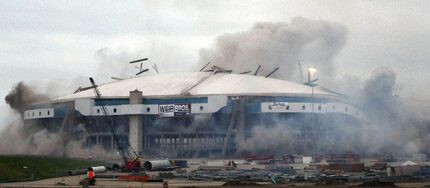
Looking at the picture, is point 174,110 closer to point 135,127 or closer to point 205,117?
point 205,117

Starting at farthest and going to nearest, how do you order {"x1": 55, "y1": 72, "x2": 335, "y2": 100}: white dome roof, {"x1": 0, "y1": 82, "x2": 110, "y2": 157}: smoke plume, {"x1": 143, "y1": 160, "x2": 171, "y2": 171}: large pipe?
1. {"x1": 55, "y1": 72, "x2": 335, "y2": 100}: white dome roof
2. {"x1": 0, "y1": 82, "x2": 110, "y2": 157}: smoke plume
3. {"x1": 143, "y1": 160, "x2": 171, "y2": 171}: large pipe

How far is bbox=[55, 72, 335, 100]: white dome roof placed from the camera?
560ft

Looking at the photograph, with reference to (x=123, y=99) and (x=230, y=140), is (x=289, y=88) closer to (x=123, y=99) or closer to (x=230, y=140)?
(x=230, y=140)

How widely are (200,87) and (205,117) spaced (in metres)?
12.4

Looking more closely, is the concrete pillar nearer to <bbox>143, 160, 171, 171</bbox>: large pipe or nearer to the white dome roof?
the white dome roof

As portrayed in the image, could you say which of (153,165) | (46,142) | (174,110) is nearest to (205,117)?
(174,110)

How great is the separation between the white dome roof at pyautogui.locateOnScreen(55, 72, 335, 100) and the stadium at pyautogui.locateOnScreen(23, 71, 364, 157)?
0.27 metres

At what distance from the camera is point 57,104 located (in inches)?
7121

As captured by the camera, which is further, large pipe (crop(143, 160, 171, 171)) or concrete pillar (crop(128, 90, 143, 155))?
concrete pillar (crop(128, 90, 143, 155))

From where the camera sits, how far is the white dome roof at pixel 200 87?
170625 millimetres

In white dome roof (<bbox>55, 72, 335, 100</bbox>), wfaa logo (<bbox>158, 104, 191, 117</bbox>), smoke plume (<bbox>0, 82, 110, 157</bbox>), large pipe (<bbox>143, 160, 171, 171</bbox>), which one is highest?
white dome roof (<bbox>55, 72, 335, 100</bbox>)

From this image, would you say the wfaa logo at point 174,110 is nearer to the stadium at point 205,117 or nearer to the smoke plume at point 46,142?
the stadium at point 205,117

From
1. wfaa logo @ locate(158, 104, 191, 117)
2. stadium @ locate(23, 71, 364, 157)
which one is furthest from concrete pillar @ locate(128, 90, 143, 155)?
wfaa logo @ locate(158, 104, 191, 117)

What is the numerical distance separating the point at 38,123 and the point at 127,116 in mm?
28866
